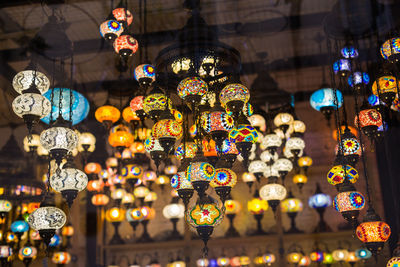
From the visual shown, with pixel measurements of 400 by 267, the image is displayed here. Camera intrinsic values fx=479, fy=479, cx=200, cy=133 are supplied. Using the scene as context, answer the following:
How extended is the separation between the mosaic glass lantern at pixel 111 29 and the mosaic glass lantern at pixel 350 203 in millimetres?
2179

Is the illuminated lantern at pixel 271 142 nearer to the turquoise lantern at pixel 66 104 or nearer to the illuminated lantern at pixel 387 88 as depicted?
the illuminated lantern at pixel 387 88

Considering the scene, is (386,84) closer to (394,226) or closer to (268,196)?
(268,196)

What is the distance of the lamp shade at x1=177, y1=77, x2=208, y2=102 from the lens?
3281 mm

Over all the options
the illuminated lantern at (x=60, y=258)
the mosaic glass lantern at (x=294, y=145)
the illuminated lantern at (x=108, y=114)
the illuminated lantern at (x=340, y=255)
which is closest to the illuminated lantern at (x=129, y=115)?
the illuminated lantern at (x=108, y=114)

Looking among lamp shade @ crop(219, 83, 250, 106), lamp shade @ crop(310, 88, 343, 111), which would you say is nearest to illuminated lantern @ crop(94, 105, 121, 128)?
lamp shade @ crop(219, 83, 250, 106)

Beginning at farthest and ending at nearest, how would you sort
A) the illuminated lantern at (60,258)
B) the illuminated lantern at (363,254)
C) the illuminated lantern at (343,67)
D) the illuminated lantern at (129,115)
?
the illuminated lantern at (60,258) → the illuminated lantern at (363,254) → the illuminated lantern at (129,115) → the illuminated lantern at (343,67)

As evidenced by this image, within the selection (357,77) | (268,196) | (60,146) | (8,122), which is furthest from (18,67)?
(357,77)

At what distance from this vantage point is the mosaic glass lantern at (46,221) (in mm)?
3605

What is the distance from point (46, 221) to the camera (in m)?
3.62

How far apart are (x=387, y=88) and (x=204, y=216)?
6.01ft

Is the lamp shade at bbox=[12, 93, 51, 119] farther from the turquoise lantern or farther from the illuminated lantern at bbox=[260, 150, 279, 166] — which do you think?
the illuminated lantern at bbox=[260, 150, 279, 166]

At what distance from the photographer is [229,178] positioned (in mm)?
3641

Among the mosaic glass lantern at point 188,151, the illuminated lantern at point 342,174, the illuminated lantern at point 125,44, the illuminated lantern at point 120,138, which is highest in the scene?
the illuminated lantern at point 125,44

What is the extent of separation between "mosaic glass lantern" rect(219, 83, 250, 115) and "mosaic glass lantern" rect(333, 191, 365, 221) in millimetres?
1094
